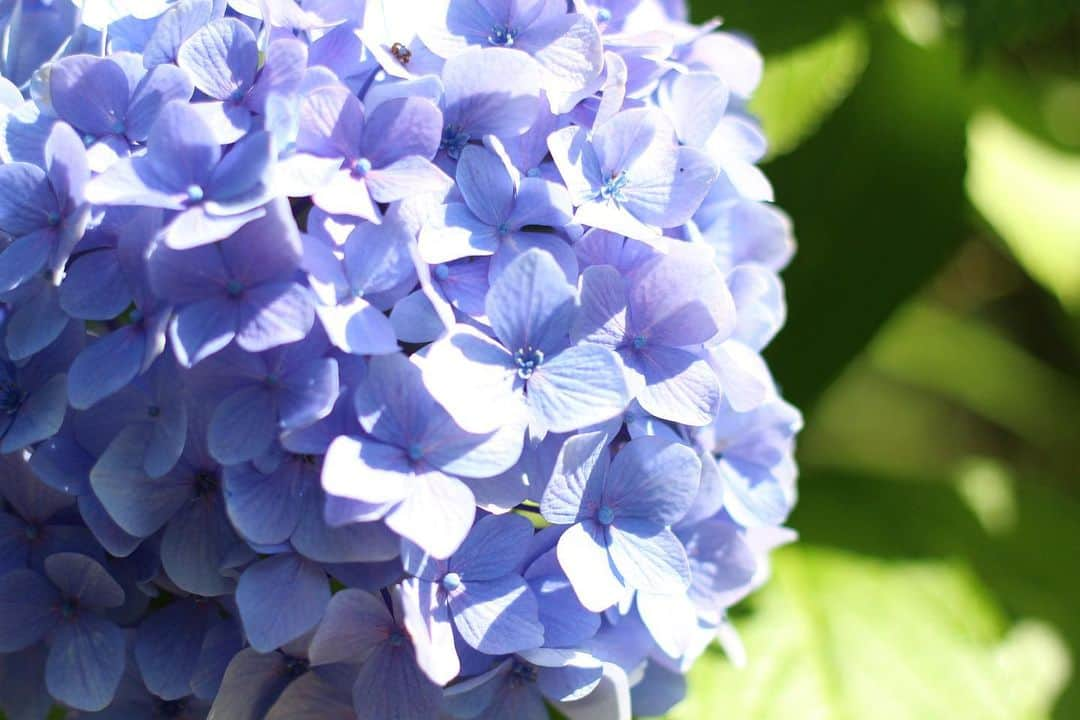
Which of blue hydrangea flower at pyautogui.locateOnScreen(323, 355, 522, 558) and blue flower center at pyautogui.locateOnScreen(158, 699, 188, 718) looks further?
blue flower center at pyautogui.locateOnScreen(158, 699, 188, 718)

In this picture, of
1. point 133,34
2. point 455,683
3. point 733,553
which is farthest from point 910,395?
point 133,34

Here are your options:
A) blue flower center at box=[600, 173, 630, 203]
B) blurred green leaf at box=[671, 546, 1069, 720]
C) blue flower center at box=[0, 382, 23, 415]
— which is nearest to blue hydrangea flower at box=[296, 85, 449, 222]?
blue flower center at box=[600, 173, 630, 203]

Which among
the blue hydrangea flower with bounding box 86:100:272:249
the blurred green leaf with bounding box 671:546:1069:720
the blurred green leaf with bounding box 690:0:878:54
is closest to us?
the blue hydrangea flower with bounding box 86:100:272:249

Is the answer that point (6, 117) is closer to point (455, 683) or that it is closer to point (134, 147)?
point (134, 147)

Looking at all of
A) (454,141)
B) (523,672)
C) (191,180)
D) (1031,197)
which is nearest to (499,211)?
(454,141)

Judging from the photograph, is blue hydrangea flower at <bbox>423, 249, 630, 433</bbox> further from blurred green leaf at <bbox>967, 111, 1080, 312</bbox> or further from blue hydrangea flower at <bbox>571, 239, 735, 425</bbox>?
blurred green leaf at <bbox>967, 111, 1080, 312</bbox>

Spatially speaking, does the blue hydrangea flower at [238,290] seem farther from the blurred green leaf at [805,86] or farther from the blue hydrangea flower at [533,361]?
the blurred green leaf at [805,86]

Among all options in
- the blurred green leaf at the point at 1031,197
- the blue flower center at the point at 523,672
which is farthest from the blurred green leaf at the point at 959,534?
the blue flower center at the point at 523,672

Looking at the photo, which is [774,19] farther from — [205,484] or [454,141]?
[205,484]
